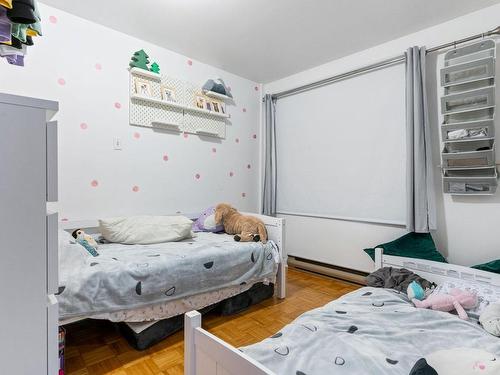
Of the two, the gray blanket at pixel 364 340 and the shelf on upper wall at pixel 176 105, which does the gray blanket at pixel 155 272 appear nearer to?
the gray blanket at pixel 364 340

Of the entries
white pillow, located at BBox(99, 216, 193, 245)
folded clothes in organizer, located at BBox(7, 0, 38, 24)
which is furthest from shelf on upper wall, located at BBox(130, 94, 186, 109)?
folded clothes in organizer, located at BBox(7, 0, 38, 24)

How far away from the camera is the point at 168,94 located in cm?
270

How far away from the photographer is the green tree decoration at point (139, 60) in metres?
2.46

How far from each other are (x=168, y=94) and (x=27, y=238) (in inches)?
87.2

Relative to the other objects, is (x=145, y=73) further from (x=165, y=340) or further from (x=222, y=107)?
(x=165, y=340)

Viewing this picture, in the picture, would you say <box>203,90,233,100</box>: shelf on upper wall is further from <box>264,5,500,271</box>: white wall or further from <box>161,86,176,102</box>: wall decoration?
<box>264,5,500,271</box>: white wall

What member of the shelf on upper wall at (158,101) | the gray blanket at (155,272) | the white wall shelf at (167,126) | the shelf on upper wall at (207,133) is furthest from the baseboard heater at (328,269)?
the shelf on upper wall at (158,101)

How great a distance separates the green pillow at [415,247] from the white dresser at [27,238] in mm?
2341

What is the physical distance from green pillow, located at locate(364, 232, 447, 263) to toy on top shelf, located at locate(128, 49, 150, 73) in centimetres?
265

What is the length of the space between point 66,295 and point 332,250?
2403 mm

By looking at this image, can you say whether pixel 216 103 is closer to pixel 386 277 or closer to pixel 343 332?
pixel 386 277

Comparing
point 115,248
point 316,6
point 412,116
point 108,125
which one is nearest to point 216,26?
point 316,6

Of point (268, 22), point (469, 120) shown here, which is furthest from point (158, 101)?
point (469, 120)

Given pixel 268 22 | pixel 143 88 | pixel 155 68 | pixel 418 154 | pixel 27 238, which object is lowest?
pixel 27 238
